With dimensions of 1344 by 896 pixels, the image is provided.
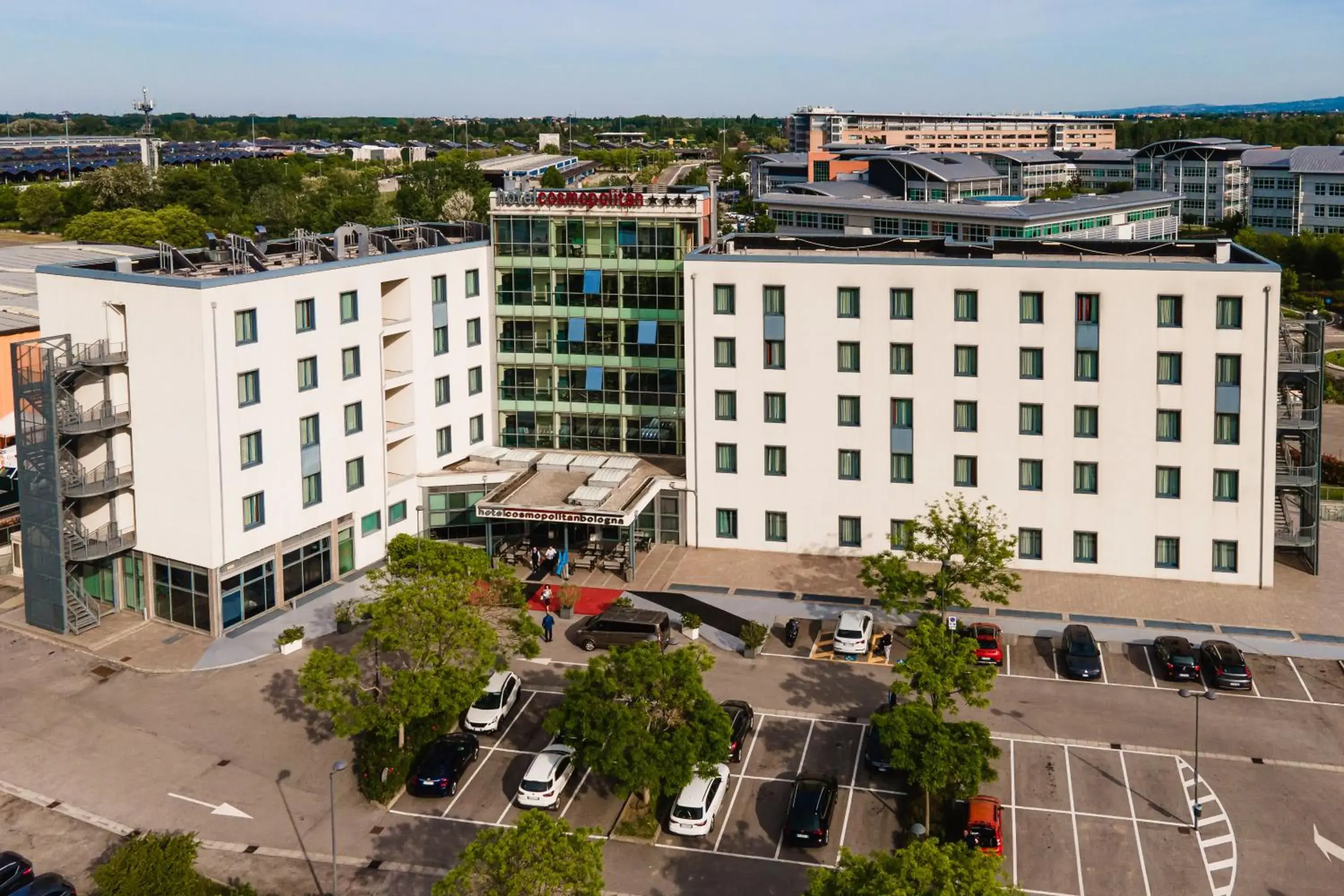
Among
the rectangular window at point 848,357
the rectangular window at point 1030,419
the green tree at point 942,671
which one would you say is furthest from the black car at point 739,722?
the rectangular window at point 1030,419

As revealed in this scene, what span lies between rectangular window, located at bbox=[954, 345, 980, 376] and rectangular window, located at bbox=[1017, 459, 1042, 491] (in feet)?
16.6

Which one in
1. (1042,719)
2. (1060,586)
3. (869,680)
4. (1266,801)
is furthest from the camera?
(1060,586)

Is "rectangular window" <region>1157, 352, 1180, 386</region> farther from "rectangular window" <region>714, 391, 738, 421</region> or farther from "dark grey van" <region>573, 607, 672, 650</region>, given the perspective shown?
"dark grey van" <region>573, 607, 672, 650</region>

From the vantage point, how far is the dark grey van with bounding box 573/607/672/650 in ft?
185

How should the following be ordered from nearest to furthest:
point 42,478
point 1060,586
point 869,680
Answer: point 869,680 → point 42,478 → point 1060,586

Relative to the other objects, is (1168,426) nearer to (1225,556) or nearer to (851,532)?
(1225,556)

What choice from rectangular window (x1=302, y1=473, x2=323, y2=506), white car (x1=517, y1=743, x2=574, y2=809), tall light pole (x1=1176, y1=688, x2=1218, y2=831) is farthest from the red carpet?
tall light pole (x1=1176, y1=688, x2=1218, y2=831)

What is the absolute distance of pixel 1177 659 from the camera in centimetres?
5247

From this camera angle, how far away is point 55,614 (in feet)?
191

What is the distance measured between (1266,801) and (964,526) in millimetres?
16343

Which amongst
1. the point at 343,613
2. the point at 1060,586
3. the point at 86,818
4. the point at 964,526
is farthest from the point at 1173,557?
the point at 86,818

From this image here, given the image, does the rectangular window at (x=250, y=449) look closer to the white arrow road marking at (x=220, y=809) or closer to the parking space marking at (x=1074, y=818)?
the white arrow road marking at (x=220, y=809)

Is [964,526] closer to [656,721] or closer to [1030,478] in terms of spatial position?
[1030,478]

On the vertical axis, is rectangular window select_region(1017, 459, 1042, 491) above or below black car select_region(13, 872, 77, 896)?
above
